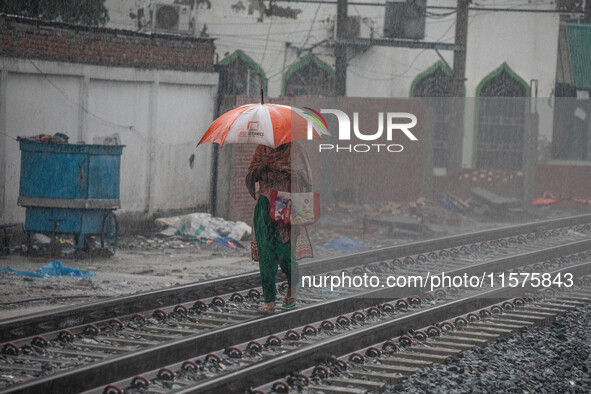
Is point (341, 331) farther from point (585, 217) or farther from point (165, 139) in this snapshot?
point (585, 217)

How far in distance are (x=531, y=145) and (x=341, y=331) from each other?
14138 mm

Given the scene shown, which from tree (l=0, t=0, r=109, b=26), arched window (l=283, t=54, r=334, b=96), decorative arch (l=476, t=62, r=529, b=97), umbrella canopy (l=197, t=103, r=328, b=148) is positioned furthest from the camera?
decorative arch (l=476, t=62, r=529, b=97)

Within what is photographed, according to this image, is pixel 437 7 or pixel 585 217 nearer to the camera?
pixel 585 217

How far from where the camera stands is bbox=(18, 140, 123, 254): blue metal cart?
12.2 metres

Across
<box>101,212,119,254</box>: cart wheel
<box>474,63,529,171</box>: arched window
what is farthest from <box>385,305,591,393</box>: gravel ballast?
<box>474,63,529,171</box>: arched window

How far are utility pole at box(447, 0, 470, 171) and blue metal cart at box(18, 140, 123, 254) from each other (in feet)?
40.8

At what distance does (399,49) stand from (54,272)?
1681cm

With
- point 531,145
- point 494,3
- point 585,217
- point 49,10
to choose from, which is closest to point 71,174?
point 49,10

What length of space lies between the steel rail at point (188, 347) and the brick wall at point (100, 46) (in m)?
6.95

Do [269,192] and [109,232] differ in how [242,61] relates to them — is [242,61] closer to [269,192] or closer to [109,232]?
[109,232]

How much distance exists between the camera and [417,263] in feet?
39.4

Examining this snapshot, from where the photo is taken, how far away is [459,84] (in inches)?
892

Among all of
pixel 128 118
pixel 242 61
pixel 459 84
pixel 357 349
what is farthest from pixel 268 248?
pixel 242 61

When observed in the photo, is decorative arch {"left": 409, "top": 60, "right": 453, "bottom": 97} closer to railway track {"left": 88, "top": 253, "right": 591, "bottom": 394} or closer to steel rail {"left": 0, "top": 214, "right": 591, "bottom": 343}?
steel rail {"left": 0, "top": 214, "right": 591, "bottom": 343}
